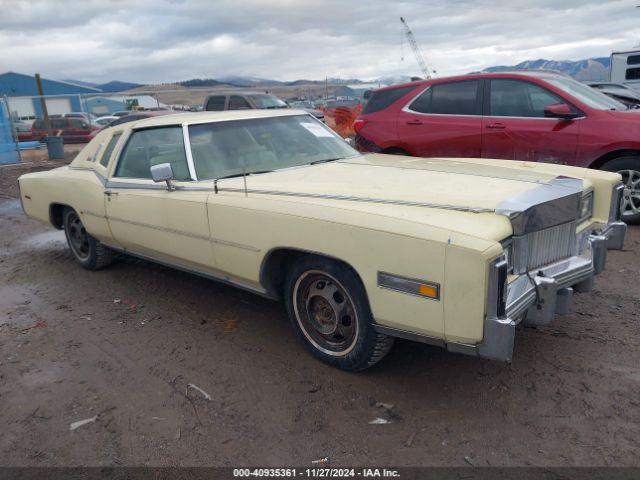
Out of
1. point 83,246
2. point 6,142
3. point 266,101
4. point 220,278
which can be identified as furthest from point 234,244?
point 6,142

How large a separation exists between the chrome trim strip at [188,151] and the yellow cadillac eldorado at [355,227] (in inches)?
0.4

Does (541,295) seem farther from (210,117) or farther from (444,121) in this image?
(444,121)

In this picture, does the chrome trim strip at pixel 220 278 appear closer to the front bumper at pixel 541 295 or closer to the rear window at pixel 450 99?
the front bumper at pixel 541 295

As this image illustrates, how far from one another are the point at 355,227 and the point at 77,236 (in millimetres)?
→ 4007

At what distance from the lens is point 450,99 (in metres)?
6.89

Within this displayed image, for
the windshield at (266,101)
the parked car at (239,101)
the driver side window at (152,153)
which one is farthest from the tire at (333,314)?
the windshield at (266,101)

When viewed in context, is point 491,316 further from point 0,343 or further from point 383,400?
point 0,343

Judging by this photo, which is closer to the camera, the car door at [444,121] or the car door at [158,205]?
the car door at [158,205]

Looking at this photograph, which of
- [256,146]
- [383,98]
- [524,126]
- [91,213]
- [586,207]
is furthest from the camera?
[383,98]

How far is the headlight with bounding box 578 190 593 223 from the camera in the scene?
3.44m

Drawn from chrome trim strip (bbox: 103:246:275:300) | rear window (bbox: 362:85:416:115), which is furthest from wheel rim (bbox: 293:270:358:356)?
rear window (bbox: 362:85:416:115)

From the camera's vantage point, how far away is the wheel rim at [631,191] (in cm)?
585

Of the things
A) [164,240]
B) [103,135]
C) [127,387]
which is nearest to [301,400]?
[127,387]

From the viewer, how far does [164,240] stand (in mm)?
4188
